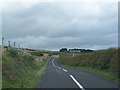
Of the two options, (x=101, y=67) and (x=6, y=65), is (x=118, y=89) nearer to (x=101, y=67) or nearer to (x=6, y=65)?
(x=6, y=65)

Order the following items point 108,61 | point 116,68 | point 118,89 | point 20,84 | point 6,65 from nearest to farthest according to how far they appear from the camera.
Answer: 1. point 118,89
2. point 20,84
3. point 6,65
4. point 116,68
5. point 108,61

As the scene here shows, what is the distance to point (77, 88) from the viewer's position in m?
17.6

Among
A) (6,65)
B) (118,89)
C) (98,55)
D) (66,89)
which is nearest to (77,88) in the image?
(66,89)

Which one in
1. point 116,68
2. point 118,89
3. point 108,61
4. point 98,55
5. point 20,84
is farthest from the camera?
point 98,55

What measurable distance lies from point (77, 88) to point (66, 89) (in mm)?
686

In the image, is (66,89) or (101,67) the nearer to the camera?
(66,89)

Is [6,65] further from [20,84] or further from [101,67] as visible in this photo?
[101,67]

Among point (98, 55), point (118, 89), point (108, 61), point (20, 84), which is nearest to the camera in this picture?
point (118, 89)

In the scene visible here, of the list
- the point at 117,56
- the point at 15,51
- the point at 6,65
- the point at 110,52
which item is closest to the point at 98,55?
the point at 110,52

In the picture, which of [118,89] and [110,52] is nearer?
[118,89]

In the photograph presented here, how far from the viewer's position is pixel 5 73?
63.9ft

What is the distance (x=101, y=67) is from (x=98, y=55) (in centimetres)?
744

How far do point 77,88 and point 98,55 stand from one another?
26825mm

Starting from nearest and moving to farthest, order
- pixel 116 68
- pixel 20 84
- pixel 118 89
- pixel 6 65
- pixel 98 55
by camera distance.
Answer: pixel 118 89 < pixel 20 84 < pixel 6 65 < pixel 116 68 < pixel 98 55
